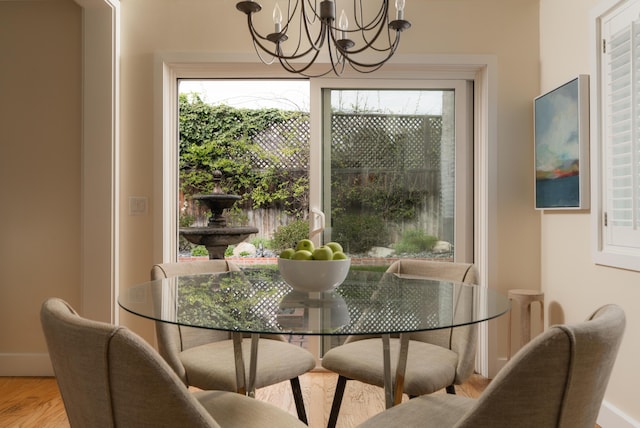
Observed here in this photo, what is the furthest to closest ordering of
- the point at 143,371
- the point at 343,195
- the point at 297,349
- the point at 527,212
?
the point at 343,195 → the point at 527,212 → the point at 297,349 → the point at 143,371

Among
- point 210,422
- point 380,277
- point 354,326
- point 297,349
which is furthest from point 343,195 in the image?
point 210,422

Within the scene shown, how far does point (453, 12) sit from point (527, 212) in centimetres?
137

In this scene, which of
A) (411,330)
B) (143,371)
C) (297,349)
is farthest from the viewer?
(297,349)

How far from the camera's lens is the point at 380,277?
206 centimetres

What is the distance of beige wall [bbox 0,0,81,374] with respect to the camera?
2.90 m

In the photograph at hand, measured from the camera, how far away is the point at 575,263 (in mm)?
2471

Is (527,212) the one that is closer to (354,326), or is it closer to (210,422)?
(354,326)

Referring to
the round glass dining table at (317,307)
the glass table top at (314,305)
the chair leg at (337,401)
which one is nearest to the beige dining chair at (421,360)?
the chair leg at (337,401)

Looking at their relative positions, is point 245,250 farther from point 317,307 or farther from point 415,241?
point 317,307

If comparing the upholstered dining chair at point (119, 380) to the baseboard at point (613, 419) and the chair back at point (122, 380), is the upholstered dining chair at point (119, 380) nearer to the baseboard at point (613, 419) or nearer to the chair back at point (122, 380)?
the chair back at point (122, 380)

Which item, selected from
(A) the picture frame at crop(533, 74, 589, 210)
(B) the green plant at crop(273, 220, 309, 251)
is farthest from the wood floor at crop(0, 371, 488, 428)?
(B) the green plant at crop(273, 220, 309, 251)

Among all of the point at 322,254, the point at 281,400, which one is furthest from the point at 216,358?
the point at 281,400

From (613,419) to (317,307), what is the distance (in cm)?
171

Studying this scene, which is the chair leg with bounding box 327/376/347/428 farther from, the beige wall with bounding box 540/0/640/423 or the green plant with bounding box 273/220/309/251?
the green plant with bounding box 273/220/309/251
